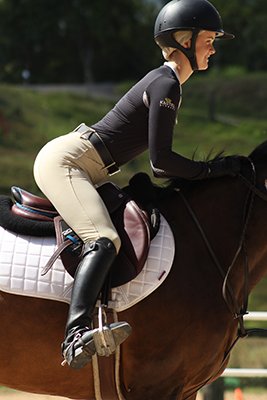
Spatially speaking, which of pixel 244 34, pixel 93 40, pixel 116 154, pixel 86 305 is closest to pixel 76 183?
pixel 116 154

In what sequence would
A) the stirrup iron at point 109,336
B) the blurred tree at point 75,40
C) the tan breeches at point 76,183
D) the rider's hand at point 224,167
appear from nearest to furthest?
the stirrup iron at point 109,336, the tan breeches at point 76,183, the rider's hand at point 224,167, the blurred tree at point 75,40

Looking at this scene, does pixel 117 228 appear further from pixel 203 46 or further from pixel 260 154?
pixel 203 46

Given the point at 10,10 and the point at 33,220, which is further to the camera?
the point at 10,10

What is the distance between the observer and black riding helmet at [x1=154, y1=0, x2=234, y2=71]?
7.97 feet

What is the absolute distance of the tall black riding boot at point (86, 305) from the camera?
208cm

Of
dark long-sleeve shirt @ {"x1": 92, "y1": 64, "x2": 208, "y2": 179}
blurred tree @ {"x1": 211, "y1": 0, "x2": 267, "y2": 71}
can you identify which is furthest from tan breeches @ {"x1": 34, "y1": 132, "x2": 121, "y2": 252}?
blurred tree @ {"x1": 211, "y1": 0, "x2": 267, "y2": 71}

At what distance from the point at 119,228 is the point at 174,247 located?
13.1 inches

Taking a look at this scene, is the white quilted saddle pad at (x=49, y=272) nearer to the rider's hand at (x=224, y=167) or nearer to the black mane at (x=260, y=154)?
the rider's hand at (x=224, y=167)

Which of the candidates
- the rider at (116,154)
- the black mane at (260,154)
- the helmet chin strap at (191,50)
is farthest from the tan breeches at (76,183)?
the black mane at (260,154)

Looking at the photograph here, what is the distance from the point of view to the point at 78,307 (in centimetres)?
215

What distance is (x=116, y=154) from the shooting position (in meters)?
2.49

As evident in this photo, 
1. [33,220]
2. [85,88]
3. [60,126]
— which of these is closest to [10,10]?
[85,88]

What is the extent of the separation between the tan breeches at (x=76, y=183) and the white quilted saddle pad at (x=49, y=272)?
0.22 metres

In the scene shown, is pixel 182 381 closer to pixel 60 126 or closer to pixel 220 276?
pixel 220 276
